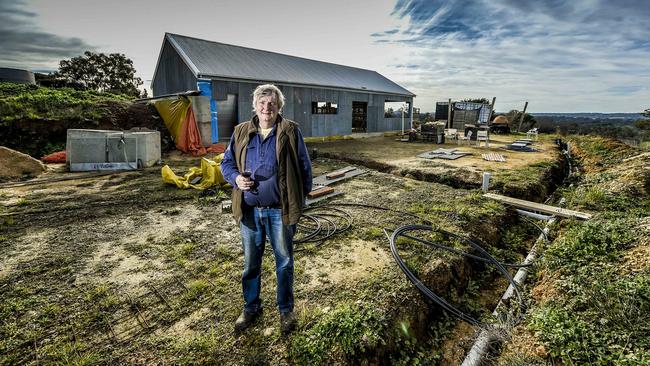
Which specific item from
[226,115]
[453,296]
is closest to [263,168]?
[453,296]

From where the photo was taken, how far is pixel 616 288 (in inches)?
115

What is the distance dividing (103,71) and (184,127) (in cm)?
2944

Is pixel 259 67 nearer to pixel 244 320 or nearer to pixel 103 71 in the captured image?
Result: pixel 244 320

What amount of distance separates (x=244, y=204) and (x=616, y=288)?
371 cm

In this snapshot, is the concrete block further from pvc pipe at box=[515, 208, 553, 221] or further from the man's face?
pvc pipe at box=[515, 208, 553, 221]

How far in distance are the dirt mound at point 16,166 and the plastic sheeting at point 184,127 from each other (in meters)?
4.52

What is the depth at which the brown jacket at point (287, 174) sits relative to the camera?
2398mm

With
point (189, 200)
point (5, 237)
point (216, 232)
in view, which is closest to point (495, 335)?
point (216, 232)

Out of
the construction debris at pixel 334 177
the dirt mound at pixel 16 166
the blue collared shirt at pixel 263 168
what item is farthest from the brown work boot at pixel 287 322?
the dirt mound at pixel 16 166

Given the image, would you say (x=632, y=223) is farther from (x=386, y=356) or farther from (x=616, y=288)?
(x=386, y=356)

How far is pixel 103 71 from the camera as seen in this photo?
32.5 m

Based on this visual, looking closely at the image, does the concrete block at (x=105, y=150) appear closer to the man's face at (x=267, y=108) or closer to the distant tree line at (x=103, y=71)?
the man's face at (x=267, y=108)

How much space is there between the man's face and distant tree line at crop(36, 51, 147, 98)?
33671mm

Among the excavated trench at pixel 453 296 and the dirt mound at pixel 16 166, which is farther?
the dirt mound at pixel 16 166
